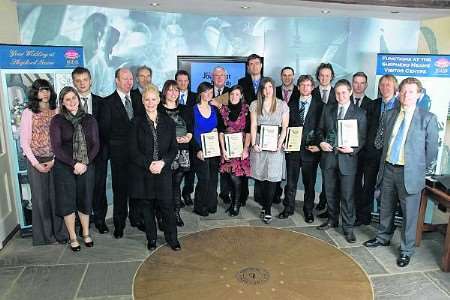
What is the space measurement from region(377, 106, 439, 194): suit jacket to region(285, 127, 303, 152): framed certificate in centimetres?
121

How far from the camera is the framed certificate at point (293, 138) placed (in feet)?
14.4

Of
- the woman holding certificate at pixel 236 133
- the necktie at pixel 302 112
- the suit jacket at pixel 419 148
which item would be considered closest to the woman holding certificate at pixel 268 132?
the woman holding certificate at pixel 236 133

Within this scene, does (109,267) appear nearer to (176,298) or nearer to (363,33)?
(176,298)

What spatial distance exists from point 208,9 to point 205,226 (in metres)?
2.76

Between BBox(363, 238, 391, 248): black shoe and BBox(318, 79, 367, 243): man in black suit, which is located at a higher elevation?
BBox(318, 79, 367, 243): man in black suit

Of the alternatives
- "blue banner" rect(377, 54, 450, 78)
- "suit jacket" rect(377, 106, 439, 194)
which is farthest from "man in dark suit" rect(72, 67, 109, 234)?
"blue banner" rect(377, 54, 450, 78)

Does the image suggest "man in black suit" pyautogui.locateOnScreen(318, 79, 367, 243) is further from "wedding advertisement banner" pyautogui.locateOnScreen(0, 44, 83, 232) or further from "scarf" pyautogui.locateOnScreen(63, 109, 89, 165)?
"wedding advertisement banner" pyautogui.locateOnScreen(0, 44, 83, 232)

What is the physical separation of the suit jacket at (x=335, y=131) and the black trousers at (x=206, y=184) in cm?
136

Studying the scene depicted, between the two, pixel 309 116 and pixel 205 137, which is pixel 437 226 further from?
pixel 205 137

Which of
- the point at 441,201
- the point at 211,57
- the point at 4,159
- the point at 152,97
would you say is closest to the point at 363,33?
the point at 211,57

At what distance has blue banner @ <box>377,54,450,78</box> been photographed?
4.34 m

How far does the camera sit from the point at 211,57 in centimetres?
554

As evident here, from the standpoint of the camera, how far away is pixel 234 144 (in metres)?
4.46

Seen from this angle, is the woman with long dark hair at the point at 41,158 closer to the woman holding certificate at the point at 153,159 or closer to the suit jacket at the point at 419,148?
the woman holding certificate at the point at 153,159
